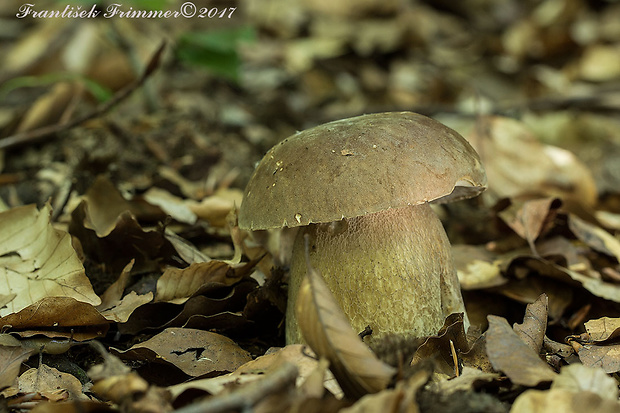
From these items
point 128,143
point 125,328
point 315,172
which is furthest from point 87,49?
point 315,172

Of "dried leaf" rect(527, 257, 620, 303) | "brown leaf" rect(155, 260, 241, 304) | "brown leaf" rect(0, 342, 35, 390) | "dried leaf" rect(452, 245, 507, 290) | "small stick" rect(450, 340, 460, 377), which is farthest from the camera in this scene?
"dried leaf" rect(452, 245, 507, 290)

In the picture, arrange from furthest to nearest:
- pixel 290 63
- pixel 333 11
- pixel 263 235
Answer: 1. pixel 333 11
2. pixel 290 63
3. pixel 263 235

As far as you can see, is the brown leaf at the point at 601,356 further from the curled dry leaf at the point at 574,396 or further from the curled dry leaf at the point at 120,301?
the curled dry leaf at the point at 120,301

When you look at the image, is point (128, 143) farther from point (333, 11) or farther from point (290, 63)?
point (333, 11)

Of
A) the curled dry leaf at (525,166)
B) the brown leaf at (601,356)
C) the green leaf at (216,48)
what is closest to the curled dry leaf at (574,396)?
the brown leaf at (601,356)

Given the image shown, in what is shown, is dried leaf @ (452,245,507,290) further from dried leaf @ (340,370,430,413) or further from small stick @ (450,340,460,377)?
dried leaf @ (340,370,430,413)

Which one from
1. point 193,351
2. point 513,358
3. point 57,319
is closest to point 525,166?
point 513,358

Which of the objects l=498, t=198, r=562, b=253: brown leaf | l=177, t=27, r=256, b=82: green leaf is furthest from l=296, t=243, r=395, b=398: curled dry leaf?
l=177, t=27, r=256, b=82: green leaf
